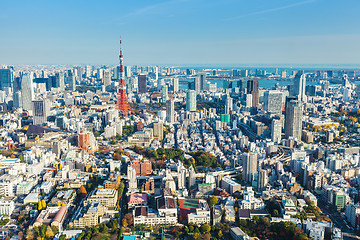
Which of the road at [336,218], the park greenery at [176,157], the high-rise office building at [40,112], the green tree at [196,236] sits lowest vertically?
the road at [336,218]

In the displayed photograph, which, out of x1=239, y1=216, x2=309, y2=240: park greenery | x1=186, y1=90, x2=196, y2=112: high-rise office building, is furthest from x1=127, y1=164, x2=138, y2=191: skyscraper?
x1=186, y1=90, x2=196, y2=112: high-rise office building

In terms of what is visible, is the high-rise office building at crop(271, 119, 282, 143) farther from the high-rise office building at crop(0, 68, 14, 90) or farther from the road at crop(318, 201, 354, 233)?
the high-rise office building at crop(0, 68, 14, 90)

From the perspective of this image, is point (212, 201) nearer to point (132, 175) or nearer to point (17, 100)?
point (132, 175)

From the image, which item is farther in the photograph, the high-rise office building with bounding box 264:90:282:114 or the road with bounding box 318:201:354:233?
the high-rise office building with bounding box 264:90:282:114

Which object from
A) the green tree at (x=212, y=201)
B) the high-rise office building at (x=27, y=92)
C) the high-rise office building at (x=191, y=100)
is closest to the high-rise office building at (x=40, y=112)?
the high-rise office building at (x=27, y=92)

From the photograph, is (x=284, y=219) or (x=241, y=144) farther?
(x=241, y=144)

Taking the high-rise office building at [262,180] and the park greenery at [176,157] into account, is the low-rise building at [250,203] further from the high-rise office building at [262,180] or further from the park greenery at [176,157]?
the park greenery at [176,157]

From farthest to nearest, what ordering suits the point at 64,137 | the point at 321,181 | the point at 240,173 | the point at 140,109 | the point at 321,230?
the point at 140,109 < the point at 64,137 < the point at 240,173 < the point at 321,181 < the point at 321,230

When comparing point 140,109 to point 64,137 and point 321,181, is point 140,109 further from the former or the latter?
point 321,181

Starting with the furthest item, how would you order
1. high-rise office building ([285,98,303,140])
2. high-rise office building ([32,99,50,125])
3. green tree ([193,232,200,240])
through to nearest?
1. high-rise office building ([32,99,50,125])
2. high-rise office building ([285,98,303,140])
3. green tree ([193,232,200,240])

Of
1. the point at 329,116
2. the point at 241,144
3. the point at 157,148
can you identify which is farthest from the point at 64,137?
the point at 329,116

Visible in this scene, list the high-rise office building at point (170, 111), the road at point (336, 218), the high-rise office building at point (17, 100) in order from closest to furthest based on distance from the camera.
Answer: the road at point (336, 218)
the high-rise office building at point (170, 111)
the high-rise office building at point (17, 100)
